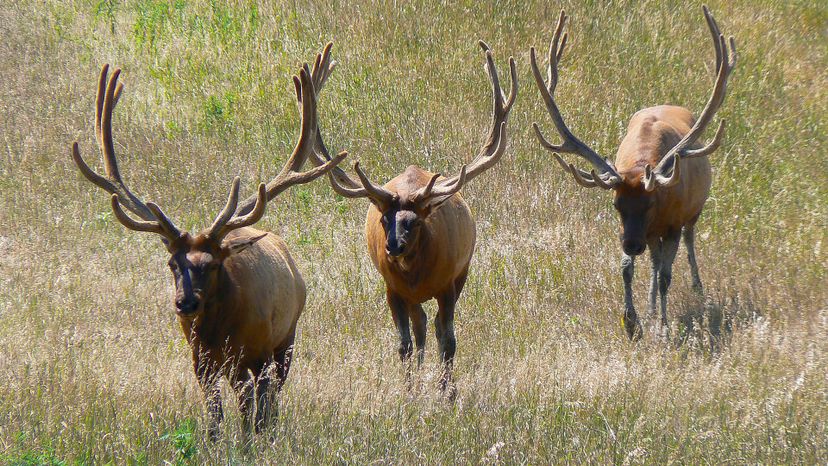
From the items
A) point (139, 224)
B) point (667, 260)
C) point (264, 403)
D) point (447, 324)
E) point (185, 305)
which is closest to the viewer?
point (185, 305)

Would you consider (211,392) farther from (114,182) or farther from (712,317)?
(712,317)

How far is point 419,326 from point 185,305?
305 cm

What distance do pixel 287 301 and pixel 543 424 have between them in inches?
75.7

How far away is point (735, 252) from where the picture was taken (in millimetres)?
11289

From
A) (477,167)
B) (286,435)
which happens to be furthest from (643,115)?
(286,435)

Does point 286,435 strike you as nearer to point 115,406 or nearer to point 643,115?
point 115,406

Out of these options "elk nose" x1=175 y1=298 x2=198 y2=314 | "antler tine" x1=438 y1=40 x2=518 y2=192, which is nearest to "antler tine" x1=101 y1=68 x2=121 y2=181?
"elk nose" x1=175 y1=298 x2=198 y2=314

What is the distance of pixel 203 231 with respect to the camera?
6094 mm

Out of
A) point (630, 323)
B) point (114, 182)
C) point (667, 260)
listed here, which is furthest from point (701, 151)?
point (114, 182)

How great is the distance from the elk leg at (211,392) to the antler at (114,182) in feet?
2.81

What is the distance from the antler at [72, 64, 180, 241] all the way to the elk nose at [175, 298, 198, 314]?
0.52 meters

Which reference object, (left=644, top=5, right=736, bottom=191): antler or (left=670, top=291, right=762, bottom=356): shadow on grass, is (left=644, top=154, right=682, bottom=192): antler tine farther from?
(left=670, top=291, right=762, bottom=356): shadow on grass

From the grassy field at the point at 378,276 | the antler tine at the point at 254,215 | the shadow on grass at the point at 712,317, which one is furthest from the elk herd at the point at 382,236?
the grassy field at the point at 378,276

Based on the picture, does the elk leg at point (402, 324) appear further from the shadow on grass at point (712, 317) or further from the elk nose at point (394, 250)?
the shadow on grass at point (712, 317)
